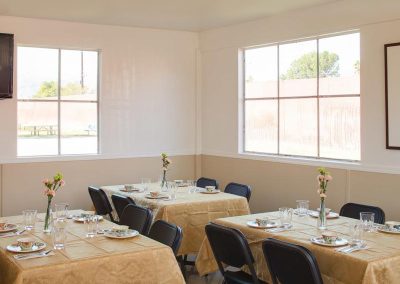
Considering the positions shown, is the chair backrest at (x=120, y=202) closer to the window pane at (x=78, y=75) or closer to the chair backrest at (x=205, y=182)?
the chair backrest at (x=205, y=182)

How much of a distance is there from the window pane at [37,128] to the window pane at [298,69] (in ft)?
11.2

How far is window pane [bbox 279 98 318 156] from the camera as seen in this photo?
6.98 m

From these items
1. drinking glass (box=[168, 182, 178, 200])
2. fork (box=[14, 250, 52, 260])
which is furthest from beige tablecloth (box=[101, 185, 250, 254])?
fork (box=[14, 250, 52, 260])

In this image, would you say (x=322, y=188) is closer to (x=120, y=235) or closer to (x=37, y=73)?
(x=120, y=235)

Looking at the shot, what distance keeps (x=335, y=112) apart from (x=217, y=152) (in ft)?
7.89

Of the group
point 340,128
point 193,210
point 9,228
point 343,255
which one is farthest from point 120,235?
point 340,128

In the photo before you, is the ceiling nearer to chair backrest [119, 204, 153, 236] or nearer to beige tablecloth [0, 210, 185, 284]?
chair backrest [119, 204, 153, 236]

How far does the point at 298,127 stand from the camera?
23.6 feet

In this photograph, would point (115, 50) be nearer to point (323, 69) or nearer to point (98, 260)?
point (323, 69)

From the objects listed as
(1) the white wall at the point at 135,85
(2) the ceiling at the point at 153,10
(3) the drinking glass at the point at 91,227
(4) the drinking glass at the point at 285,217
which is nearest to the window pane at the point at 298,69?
(2) the ceiling at the point at 153,10

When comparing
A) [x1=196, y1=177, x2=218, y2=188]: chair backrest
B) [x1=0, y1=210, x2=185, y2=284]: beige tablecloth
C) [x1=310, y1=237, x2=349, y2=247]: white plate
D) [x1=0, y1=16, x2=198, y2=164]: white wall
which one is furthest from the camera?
[x1=0, y1=16, x2=198, y2=164]: white wall

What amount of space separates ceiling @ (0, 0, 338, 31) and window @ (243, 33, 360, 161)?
23.7 inches

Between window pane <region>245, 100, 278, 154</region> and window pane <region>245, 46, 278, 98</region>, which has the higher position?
window pane <region>245, 46, 278, 98</region>

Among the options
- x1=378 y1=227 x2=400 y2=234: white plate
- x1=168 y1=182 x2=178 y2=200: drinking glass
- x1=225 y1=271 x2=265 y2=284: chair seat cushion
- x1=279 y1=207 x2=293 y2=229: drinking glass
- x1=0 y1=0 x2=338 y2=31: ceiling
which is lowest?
x1=225 y1=271 x2=265 y2=284: chair seat cushion
